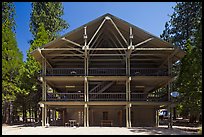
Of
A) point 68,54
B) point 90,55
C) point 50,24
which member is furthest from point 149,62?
point 50,24

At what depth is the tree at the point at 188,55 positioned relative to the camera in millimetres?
20472

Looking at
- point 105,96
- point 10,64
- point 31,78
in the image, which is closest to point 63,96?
point 105,96

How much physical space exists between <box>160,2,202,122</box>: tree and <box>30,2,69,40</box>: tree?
53.5 ft

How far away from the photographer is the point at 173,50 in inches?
1024

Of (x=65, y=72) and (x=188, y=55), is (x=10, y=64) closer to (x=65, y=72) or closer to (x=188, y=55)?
(x=65, y=72)

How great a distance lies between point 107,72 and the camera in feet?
94.8

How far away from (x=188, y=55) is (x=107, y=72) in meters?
8.21

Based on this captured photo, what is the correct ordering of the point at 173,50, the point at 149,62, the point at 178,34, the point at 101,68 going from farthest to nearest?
1. the point at 178,34
2. the point at 149,62
3. the point at 101,68
4. the point at 173,50

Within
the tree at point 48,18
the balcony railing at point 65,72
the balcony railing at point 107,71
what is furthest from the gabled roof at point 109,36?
the tree at point 48,18

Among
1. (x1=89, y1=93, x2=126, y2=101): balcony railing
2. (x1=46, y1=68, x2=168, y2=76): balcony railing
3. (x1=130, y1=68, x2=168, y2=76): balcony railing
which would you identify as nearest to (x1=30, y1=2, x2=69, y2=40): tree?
(x1=46, y1=68, x2=168, y2=76): balcony railing

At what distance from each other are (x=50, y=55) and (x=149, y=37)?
9780 millimetres

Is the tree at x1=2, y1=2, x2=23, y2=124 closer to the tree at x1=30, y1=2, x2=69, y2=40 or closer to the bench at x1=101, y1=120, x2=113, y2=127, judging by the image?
the tree at x1=30, y1=2, x2=69, y2=40

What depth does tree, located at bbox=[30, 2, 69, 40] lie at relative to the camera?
43625 mm

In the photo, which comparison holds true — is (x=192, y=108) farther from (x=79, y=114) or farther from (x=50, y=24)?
(x=50, y=24)
